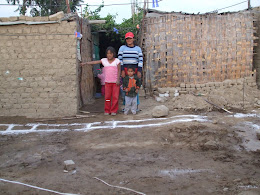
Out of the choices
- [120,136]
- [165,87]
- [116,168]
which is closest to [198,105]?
[165,87]

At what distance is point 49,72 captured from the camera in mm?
6832

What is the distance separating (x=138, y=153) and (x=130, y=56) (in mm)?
3026

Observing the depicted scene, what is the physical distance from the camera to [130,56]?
678 centimetres

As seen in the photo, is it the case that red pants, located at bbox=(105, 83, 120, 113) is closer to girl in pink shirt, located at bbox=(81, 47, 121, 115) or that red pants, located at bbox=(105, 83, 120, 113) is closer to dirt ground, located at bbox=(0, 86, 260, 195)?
girl in pink shirt, located at bbox=(81, 47, 121, 115)

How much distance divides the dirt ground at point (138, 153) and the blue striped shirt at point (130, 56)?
1307 mm

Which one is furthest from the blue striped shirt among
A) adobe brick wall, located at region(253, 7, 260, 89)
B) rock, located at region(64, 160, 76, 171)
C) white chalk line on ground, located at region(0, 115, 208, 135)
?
adobe brick wall, located at region(253, 7, 260, 89)

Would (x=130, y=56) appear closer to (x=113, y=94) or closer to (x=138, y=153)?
(x=113, y=94)

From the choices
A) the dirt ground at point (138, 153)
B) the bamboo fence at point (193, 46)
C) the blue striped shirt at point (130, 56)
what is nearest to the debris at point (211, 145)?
the dirt ground at point (138, 153)

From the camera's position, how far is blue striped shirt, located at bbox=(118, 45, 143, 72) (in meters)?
6.77

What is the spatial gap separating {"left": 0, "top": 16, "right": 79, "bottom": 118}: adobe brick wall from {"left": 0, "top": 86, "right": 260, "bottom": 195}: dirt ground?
18.0 inches

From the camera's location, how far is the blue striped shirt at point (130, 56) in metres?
6.77

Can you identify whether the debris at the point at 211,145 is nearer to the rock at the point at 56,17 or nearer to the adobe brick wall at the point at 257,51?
the rock at the point at 56,17

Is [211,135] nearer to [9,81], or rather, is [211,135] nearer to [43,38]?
[43,38]

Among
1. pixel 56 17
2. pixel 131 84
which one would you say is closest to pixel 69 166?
pixel 131 84
